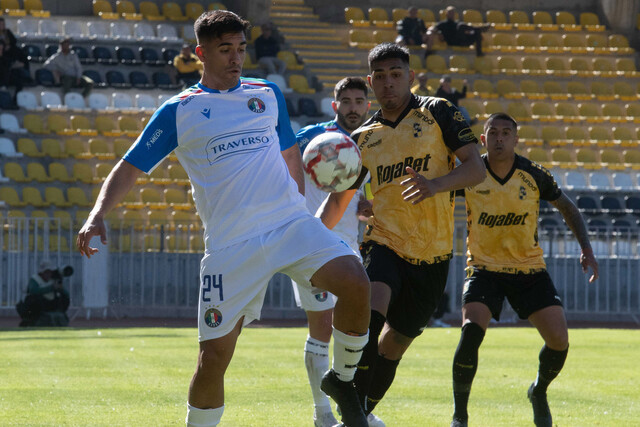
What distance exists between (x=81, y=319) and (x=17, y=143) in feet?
18.3

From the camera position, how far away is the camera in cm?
1836

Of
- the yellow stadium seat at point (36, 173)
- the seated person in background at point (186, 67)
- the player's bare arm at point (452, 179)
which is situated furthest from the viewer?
the seated person in background at point (186, 67)

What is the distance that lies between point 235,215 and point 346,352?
3.06 ft

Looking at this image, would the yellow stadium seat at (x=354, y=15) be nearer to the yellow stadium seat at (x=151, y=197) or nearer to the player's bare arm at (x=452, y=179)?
the yellow stadium seat at (x=151, y=197)

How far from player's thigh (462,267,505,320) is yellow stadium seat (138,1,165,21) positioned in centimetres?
2303

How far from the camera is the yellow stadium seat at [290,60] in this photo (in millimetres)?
28297

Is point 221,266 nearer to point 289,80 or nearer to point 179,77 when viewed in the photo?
point 179,77

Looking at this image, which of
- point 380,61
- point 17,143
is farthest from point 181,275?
point 380,61

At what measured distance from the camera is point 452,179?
6164mm

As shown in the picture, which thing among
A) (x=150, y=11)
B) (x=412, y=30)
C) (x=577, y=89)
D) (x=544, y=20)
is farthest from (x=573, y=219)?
(x=544, y=20)

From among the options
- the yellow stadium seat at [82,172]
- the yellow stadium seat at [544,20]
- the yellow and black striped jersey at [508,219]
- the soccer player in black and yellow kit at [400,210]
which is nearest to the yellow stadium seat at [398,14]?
the yellow stadium seat at [544,20]

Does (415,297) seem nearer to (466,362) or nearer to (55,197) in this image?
(466,362)

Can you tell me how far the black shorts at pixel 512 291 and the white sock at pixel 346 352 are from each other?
1.89 m

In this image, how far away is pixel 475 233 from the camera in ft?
25.9
